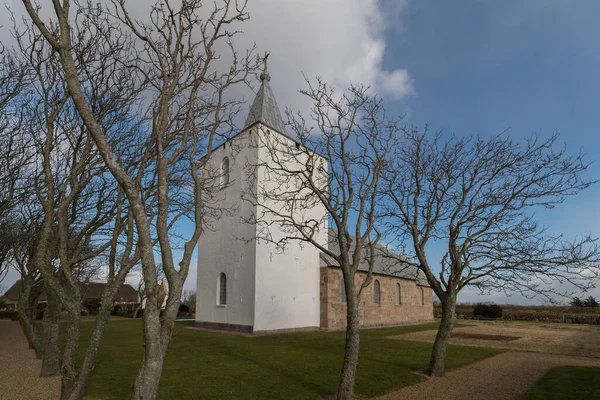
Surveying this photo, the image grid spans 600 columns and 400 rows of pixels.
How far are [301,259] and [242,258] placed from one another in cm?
362

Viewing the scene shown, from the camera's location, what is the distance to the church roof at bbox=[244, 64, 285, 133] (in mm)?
22203

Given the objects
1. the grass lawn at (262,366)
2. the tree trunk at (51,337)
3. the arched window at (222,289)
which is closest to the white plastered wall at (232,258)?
the arched window at (222,289)

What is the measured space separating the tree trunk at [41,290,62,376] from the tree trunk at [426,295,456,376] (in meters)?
10.0

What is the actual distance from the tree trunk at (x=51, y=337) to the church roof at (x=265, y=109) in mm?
14328

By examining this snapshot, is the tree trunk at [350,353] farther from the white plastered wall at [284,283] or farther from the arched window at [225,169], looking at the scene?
the arched window at [225,169]

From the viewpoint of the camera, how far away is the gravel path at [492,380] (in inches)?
331

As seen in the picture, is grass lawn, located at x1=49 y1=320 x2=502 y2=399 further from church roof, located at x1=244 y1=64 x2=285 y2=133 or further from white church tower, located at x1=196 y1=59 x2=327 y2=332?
church roof, located at x1=244 y1=64 x2=285 y2=133

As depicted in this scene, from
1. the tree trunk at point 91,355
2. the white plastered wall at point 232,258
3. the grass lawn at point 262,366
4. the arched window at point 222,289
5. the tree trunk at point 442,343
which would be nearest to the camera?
the tree trunk at point 91,355

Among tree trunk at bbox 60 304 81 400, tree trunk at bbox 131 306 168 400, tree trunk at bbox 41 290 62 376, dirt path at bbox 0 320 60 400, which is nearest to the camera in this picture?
tree trunk at bbox 131 306 168 400

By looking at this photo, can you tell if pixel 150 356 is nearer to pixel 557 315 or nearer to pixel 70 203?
pixel 70 203

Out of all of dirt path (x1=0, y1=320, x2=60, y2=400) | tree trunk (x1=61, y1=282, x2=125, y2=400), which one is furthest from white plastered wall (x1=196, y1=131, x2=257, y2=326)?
tree trunk (x1=61, y1=282, x2=125, y2=400)

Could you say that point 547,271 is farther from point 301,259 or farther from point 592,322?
point 592,322

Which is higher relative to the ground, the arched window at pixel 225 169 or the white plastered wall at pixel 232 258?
the arched window at pixel 225 169

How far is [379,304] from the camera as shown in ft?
87.7
